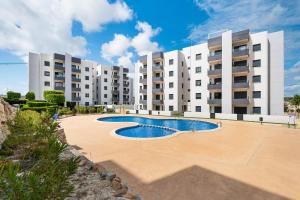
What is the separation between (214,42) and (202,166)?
98.4 feet

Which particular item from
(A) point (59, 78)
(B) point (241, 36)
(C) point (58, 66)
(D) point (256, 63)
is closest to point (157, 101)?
(D) point (256, 63)

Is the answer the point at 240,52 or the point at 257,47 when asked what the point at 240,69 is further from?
the point at 257,47

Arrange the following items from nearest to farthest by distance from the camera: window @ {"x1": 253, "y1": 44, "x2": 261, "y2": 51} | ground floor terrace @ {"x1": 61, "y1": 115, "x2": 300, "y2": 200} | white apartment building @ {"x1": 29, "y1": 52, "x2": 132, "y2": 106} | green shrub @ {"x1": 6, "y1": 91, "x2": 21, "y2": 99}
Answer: ground floor terrace @ {"x1": 61, "y1": 115, "x2": 300, "y2": 200}
window @ {"x1": 253, "y1": 44, "x2": 261, "y2": 51}
green shrub @ {"x1": 6, "y1": 91, "x2": 21, "y2": 99}
white apartment building @ {"x1": 29, "y1": 52, "x2": 132, "y2": 106}

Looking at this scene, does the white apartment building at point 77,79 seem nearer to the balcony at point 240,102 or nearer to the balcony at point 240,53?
the balcony at point 240,102

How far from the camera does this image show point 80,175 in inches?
240

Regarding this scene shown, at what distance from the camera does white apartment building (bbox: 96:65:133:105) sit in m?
54.9

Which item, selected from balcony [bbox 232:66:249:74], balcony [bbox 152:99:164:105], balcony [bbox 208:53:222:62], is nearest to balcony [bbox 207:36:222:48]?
balcony [bbox 208:53:222:62]

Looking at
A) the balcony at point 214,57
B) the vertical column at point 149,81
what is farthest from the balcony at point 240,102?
the vertical column at point 149,81

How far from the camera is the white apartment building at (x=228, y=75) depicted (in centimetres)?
2695

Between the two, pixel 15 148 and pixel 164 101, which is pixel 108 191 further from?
pixel 164 101

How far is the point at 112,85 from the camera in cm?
5688

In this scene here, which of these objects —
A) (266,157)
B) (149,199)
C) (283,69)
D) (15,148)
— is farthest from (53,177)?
(283,69)

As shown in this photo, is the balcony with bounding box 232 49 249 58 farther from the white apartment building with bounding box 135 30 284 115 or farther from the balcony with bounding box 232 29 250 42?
the balcony with bounding box 232 29 250 42

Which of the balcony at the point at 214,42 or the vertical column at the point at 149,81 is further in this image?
the vertical column at the point at 149,81
